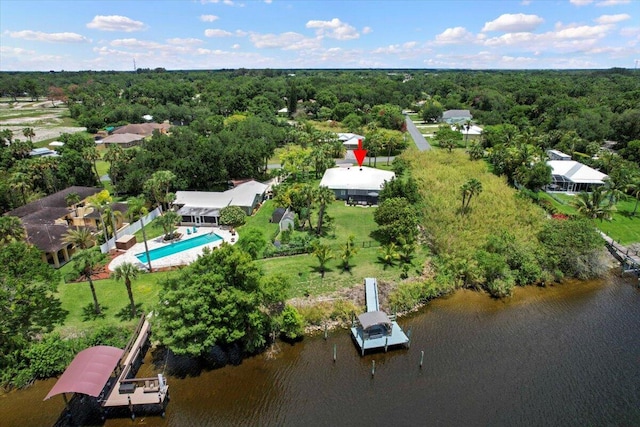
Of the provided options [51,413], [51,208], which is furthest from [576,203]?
[51,208]

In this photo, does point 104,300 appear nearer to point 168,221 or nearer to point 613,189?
point 168,221

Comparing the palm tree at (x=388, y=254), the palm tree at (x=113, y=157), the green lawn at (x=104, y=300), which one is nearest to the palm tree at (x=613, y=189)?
the palm tree at (x=388, y=254)

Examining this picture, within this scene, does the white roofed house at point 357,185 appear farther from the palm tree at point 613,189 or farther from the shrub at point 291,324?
the shrub at point 291,324

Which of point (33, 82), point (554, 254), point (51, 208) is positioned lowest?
point (554, 254)

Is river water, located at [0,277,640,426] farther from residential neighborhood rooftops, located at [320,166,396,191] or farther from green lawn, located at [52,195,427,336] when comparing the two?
residential neighborhood rooftops, located at [320,166,396,191]

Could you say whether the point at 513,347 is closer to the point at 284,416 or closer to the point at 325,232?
the point at 284,416

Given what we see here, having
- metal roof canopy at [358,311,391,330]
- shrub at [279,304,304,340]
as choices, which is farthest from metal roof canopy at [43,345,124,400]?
metal roof canopy at [358,311,391,330]
